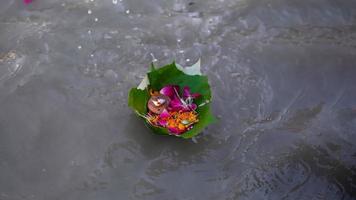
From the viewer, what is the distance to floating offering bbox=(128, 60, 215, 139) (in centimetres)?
226

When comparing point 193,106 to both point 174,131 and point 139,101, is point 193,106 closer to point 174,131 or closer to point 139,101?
point 174,131

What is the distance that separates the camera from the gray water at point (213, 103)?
231 centimetres

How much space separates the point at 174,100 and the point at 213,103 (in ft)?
1.08

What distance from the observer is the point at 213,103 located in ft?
8.43

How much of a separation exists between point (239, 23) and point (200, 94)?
0.80 metres

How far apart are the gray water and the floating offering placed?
0.19 m

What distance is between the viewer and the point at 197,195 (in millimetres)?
2271

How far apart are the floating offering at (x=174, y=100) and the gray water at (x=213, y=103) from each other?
0.19 meters

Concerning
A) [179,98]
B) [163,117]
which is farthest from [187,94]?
[163,117]

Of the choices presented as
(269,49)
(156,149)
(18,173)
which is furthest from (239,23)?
(18,173)

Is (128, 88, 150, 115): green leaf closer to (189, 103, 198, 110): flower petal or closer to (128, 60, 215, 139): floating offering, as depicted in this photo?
(128, 60, 215, 139): floating offering

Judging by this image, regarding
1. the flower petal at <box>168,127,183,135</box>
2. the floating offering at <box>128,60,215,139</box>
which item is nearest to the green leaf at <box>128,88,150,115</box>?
the floating offering at <box>128,60,215,139</box>

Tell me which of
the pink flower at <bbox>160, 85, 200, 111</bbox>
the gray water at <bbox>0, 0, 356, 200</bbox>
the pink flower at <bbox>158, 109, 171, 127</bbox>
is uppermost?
the pink flower at <bbox>160, 85, 200, 111</bbox>

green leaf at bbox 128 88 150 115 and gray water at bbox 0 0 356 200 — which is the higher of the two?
green leaf at bbox 128 88 150 115
